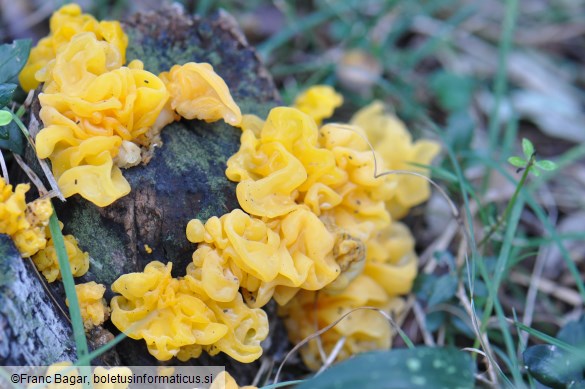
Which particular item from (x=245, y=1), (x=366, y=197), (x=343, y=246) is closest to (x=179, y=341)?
(x=343, y=246)

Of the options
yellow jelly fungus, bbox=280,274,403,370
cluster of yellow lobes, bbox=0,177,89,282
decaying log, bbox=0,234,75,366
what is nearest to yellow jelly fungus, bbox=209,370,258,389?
decaying log, bbox=0,234,75,366

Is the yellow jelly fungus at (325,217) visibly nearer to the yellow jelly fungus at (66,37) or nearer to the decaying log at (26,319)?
the decaying log at (26,319)

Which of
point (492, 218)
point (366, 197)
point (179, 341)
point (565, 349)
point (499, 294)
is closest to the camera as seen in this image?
point (179, 341)

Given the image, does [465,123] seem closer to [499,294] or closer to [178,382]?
[499,294]

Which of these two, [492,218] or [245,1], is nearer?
[492,218]

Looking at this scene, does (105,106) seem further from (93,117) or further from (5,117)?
(5,117)
